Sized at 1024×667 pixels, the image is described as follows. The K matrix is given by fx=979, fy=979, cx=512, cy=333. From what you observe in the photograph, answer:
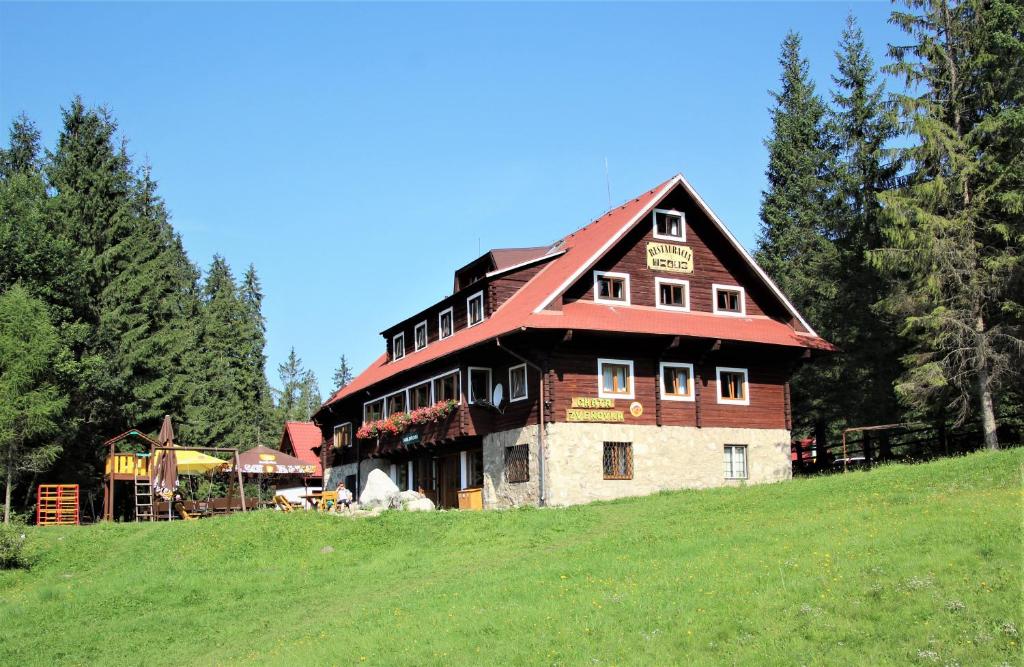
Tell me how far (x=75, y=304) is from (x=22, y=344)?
27.9 feet

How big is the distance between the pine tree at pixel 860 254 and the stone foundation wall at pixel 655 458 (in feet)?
24.2

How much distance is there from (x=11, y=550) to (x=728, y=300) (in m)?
24.9

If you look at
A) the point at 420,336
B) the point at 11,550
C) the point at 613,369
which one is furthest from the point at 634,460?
the point at 11,550

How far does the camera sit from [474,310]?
37375mm

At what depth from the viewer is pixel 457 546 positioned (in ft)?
81.5

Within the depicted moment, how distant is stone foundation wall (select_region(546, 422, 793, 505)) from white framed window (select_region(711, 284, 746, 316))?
4.55 meters

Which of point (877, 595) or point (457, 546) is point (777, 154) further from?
point (877, 595)

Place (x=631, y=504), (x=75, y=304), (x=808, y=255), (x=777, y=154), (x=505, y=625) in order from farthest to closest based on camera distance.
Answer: (x=777, y=154) → (x=808, y=255) → (x=75, y=304) → (x=631, y=504) → (x=505, y=625)

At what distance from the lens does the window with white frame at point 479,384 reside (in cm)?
3456

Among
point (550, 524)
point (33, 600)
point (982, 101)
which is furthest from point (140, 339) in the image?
point (982, 101)

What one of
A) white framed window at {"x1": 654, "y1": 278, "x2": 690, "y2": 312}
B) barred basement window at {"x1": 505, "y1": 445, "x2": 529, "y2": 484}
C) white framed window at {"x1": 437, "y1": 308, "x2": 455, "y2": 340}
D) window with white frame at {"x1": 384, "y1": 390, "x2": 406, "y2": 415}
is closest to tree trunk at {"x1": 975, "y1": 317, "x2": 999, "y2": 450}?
white framed window at {"x1": 654, "y1": 278, "x2": 690, "y2": 312}

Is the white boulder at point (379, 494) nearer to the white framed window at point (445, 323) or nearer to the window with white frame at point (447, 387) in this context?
the window with white frame at point (447, 387)

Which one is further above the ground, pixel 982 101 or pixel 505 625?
pixel 982 101

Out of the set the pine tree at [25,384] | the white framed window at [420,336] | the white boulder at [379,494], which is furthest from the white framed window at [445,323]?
the pine tree at [25,384]
